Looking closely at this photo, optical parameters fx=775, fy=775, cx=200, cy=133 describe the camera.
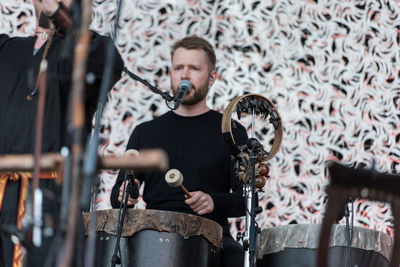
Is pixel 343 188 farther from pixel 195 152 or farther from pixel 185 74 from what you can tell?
pixel 185 74

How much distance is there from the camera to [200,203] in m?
3.81

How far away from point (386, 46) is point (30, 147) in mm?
3583

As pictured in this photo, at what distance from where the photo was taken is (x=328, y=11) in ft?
18.7

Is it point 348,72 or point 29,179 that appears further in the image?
point 348,72

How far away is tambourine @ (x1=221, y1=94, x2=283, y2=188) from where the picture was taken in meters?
3.71

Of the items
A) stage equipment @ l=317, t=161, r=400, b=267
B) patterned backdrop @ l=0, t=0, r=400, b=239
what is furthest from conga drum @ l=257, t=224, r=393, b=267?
stage equipment @ l=317, t=161, r=400, b=267

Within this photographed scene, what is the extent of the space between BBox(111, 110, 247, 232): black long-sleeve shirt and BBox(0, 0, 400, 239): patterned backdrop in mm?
1122

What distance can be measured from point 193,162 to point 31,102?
1.60 metres

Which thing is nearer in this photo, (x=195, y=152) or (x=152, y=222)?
(x=152, y=222)

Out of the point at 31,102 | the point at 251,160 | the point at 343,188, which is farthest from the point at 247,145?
the point at 343,188

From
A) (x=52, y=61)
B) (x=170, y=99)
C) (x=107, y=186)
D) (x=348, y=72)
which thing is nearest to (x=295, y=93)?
(x=348, y=72)

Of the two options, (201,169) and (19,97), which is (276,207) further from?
(19,97)

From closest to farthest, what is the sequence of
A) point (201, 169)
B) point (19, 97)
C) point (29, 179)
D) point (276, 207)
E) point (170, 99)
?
point (29, 179), point (19, 97), point (170, 99), point (201, 169), point (276, 207)

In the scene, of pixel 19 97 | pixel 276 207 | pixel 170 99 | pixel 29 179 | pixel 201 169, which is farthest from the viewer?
pixel 276 207
